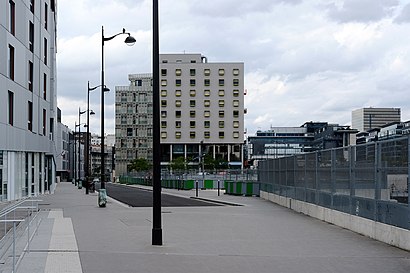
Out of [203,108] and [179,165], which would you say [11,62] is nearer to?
[179,165]

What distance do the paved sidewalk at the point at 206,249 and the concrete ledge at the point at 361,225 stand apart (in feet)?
0.86

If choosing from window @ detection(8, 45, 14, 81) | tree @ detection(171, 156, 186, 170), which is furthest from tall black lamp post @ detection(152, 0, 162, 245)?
tree @ detection(171, 156, 186, 170)

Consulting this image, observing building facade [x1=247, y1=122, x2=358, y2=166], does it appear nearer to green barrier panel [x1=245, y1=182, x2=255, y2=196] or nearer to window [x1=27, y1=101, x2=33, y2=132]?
green barrier panel [x1=245, y1=182, x2=255, y2=196]

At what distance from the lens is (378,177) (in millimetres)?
15828

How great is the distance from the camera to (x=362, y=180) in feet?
57.4

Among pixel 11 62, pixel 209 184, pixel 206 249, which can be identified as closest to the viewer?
pixel 206 249

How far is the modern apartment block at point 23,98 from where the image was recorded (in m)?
34.6

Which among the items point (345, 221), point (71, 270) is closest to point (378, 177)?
point (345, 221)

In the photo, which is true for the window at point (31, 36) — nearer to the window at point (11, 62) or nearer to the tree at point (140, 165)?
the window at point (11, 62)

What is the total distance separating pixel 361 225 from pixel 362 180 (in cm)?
127

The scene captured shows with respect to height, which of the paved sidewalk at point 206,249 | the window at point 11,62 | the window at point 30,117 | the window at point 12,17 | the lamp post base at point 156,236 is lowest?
the paved sidewalk at point 206,249

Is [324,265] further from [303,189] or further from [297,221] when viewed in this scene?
[303,189]

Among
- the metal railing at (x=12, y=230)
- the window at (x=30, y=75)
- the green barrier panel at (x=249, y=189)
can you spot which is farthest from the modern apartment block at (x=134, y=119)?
the metal railing at (x=12, y=230)

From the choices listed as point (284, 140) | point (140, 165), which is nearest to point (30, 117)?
point (140, 165)
